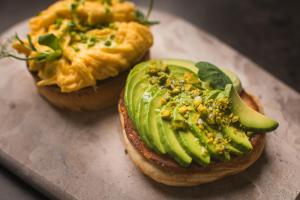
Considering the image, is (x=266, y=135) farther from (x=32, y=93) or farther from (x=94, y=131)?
(x=32, y=93)

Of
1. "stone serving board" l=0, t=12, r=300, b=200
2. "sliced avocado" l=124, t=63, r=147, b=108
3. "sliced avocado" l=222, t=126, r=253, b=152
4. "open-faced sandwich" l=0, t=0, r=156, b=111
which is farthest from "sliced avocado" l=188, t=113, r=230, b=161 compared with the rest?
"open-faced sandwich" l=0, t=0, r=156, b=111

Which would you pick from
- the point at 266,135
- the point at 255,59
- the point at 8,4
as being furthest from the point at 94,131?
the point at 8,4

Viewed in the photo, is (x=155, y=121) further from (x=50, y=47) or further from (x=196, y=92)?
(x=50, y=47)

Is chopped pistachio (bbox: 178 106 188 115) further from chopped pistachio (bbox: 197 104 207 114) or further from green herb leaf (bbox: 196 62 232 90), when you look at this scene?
green herb leaf (bbox: 196 62 232 90)

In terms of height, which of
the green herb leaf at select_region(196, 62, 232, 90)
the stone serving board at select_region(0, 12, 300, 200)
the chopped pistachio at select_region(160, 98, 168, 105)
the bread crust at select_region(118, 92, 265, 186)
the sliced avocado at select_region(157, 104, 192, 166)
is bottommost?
the stone serving board at select_region(0, 12, 300, 200)

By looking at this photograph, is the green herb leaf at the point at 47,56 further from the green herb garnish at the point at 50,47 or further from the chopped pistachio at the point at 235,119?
the chopped pistachio at the point at 235,119

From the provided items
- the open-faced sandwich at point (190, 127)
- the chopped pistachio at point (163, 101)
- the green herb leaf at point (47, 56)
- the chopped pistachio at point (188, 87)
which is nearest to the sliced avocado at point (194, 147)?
the open-faced sandwich at point (190, 127)

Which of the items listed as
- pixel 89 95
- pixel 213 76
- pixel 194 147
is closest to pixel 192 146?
pixel 194 147
